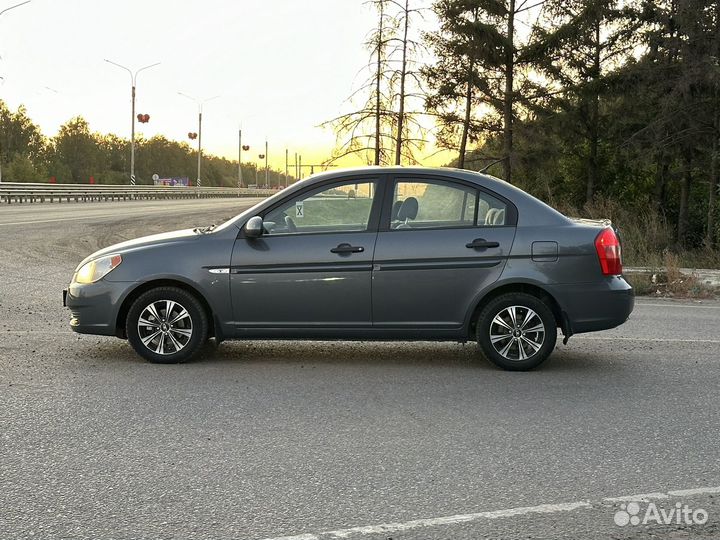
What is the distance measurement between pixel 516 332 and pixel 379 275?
49.1 inches

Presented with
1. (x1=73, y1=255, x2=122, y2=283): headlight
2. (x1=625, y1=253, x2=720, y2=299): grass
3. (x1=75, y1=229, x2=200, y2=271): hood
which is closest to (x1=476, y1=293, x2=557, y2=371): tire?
(x1=75, y1=229, x2=200, y2=271): hood

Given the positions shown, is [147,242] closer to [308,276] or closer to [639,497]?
[308,276]

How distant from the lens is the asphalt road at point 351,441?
12.6 feet

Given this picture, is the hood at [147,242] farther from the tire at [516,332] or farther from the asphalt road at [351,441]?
the tire at [516,332]

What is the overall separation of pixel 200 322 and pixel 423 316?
189 cm

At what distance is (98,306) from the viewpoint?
728cm

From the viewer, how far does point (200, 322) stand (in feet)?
23.6

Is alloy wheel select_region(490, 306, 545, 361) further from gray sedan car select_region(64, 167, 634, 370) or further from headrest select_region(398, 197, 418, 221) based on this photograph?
headrest select_region(398, 197, 418, 221)

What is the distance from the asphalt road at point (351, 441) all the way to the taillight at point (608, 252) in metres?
0.88

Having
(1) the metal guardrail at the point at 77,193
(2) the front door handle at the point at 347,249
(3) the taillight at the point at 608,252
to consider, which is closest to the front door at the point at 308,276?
(2) the front door handle at the point at 347,249

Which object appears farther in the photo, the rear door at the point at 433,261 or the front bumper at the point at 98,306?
the front bumper at the point at 98,306

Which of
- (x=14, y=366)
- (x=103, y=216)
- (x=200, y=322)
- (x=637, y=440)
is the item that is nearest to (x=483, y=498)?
(x=637, y=440)

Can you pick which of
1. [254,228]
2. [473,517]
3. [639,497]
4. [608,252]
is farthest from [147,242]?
[639,497]

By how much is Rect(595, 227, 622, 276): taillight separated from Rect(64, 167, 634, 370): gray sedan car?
0.01 m
